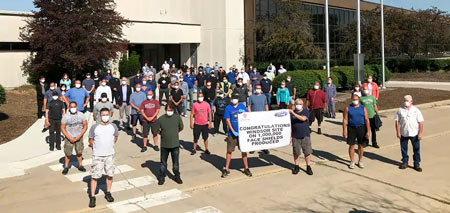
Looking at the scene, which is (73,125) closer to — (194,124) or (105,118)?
(105,118)

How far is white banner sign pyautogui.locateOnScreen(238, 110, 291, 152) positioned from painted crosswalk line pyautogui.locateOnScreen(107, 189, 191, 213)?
2.00 m

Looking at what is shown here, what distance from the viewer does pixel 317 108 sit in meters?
13.8

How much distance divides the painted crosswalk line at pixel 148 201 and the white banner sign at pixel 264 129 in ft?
6.57

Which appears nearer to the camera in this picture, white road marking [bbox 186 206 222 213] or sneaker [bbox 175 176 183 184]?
white road marking [bbox 186 206 222 213]

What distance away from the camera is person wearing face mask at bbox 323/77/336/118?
1628cm

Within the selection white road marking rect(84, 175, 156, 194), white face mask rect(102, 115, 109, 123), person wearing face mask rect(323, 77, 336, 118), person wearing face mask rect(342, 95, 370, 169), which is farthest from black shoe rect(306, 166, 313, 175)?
person wearing face mask rect(323, 77, 336, 118)

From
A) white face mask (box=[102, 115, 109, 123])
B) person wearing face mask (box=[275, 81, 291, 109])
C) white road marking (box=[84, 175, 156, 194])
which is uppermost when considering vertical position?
person wearing face mask (box=[275, 81, 291, 109])

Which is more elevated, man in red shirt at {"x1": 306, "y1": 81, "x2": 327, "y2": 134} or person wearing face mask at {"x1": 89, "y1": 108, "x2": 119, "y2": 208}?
man in red shirt at {"x1": 306, "y1": 81, "x2": 327, "y2": 134}

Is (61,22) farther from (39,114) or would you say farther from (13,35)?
(39,114)

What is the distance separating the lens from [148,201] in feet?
25.7

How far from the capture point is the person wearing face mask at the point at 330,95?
53.4 ft

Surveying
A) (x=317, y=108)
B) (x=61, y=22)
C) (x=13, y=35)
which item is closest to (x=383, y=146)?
(x=317, y=108)

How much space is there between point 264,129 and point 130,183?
317cm

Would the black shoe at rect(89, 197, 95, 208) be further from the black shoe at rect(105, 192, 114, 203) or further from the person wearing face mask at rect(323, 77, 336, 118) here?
the person wearing face mask at rect(323, 77, 336, 118)
